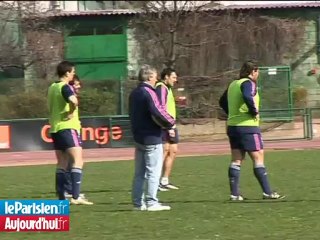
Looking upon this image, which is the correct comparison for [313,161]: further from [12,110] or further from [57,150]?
[12,110]

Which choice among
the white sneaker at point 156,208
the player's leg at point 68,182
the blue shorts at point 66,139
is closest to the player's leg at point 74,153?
the blue shorts at point 66,139

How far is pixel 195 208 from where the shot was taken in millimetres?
10320

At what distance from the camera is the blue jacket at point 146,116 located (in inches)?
383

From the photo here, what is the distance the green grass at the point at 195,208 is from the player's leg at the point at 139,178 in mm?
149

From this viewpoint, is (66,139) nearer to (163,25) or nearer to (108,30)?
(163,25)

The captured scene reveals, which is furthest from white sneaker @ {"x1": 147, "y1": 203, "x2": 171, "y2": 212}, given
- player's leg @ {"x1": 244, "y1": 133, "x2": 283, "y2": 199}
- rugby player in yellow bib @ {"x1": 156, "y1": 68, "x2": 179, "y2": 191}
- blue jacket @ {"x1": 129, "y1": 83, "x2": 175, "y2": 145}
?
rugby player in yellow bib @ {"x1": 156, "y1": 68, "x2": 179, "y2": 191}

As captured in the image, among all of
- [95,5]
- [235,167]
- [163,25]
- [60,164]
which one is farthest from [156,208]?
[95,5]

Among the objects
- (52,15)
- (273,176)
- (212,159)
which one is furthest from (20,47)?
(273,176)

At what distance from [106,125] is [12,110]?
363cm

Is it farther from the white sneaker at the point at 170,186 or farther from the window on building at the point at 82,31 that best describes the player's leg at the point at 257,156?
the window on building at the point at 82,31

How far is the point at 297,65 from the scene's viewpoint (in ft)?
123

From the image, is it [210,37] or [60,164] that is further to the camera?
[210,37]

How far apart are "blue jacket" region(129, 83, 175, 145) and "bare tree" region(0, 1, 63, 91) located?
2590 centimetres

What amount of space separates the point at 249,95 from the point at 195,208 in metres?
1.58
